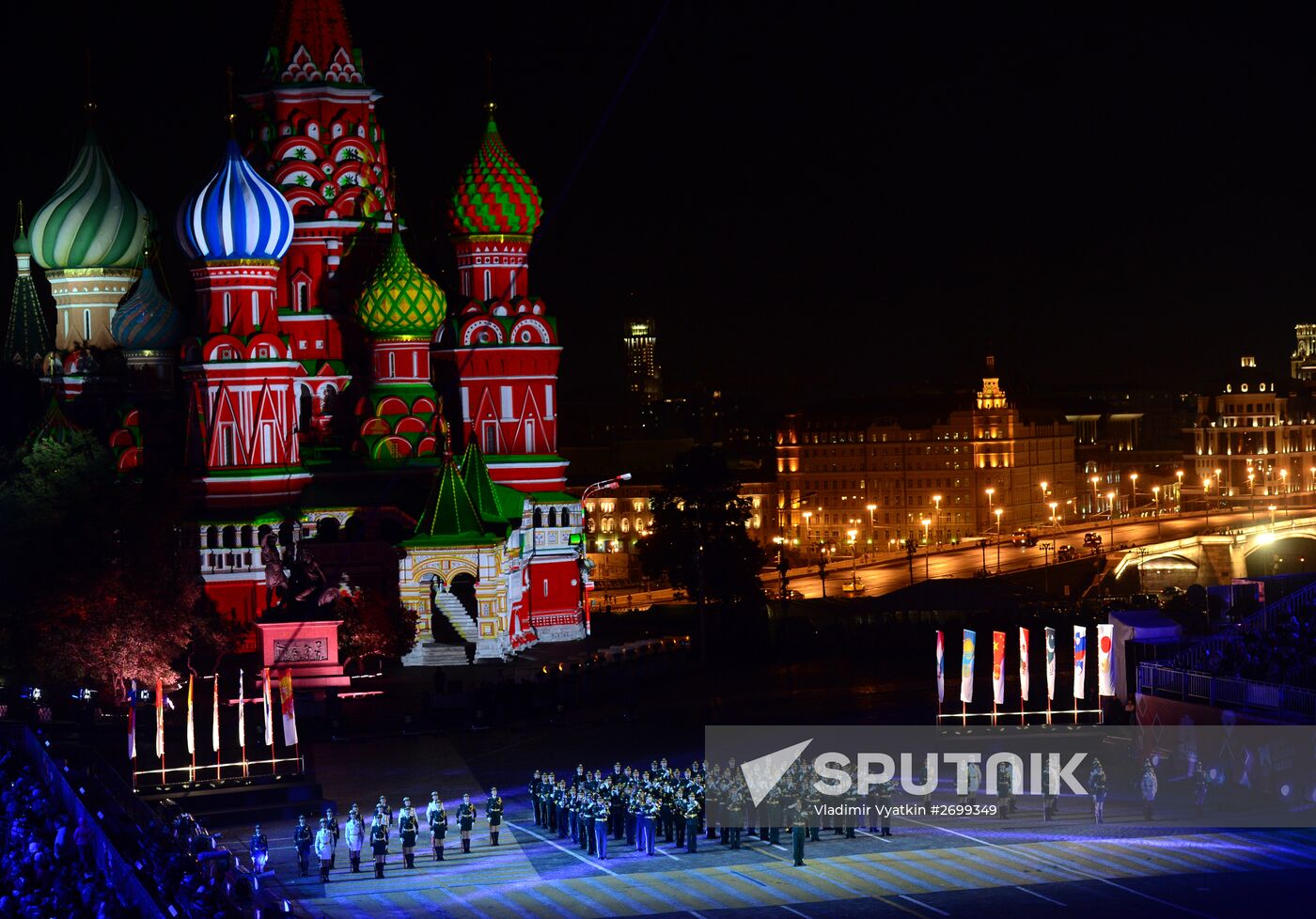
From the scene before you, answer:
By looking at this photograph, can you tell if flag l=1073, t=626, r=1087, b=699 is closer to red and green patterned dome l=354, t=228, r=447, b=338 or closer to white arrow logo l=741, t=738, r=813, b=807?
white arrow logo l=741, t=738, r=813, b=807

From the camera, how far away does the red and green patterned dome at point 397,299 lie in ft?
236

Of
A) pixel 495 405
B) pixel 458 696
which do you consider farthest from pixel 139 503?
pixel 495 405

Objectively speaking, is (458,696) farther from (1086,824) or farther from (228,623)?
(1086,824)

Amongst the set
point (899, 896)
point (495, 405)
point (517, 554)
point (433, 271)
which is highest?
point (433, 271)

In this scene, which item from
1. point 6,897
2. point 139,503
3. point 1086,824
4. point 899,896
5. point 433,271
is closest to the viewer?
point 6,897

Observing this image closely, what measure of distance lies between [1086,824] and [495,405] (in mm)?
36825

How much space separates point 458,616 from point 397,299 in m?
11.6

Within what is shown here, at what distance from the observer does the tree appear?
8106 cm

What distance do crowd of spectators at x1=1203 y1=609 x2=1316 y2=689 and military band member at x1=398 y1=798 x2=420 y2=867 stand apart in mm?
15731

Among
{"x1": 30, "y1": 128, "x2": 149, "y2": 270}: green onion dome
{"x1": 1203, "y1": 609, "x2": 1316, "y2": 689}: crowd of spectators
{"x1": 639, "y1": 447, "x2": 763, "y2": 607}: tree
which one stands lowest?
{"x1": 1203, "y1": 609, "x2": 1316, "y2": 689}: crowd of spectators

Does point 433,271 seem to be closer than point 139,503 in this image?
No

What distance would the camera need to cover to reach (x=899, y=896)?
34531mm

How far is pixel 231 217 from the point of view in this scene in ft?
223

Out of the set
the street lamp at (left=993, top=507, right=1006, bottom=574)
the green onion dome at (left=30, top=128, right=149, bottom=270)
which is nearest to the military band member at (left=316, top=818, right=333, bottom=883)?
the green onion dome at (left=30, top=128, right=149, bottom=270)
